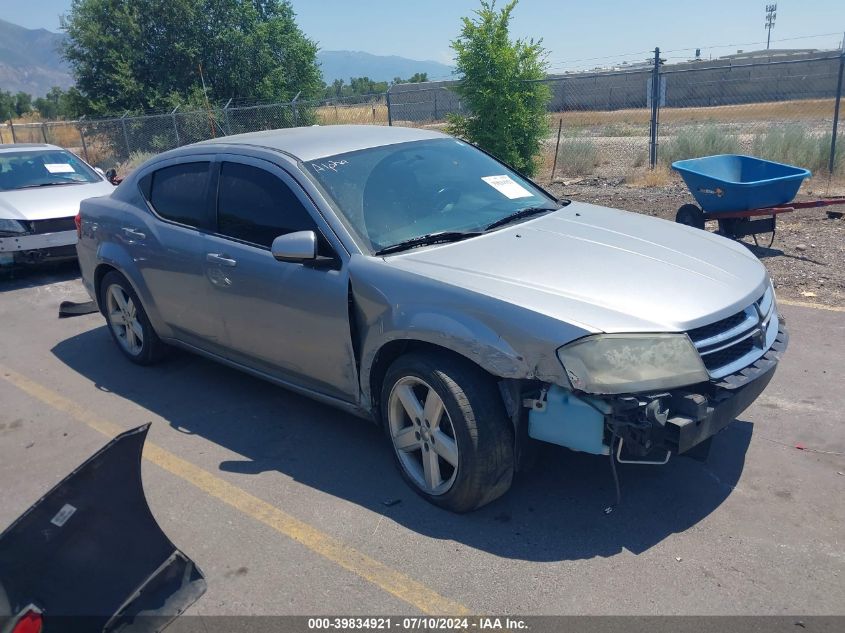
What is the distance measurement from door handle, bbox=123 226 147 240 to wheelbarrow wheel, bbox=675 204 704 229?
5.83m

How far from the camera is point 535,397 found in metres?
3.38

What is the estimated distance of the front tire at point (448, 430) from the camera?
342 cm

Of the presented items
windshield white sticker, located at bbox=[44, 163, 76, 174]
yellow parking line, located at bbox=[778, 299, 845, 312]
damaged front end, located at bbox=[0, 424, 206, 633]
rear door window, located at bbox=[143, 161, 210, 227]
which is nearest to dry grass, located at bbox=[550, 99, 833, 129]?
windshield white sticker, located at bbox=[44, 163, 76, 174]

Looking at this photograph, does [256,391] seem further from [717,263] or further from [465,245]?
[717,263]

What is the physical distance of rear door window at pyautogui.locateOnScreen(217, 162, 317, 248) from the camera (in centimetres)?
432

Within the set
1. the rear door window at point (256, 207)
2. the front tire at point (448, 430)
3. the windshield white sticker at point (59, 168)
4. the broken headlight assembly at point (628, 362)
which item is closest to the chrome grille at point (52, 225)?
the windshield white sticker at point (59, 168)

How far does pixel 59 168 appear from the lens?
1039 cm

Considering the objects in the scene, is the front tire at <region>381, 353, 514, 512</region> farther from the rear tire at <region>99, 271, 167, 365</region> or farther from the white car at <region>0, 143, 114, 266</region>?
the white car at <region>0, 143, 114, 266</region>

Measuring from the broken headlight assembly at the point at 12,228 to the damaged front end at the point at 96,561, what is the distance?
23.4 feet

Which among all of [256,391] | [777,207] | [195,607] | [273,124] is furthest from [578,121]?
[195,607]

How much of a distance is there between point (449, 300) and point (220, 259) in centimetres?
184

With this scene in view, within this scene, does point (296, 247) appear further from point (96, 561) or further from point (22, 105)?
point (22, 105)

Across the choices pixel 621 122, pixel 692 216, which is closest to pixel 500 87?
pixel 692 216

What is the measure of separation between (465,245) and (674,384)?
1356mm
